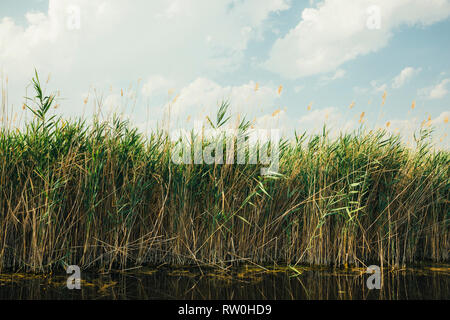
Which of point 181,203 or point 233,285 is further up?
point 181,203

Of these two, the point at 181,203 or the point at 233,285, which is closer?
the point at 233,285

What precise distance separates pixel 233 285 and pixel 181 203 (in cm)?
138

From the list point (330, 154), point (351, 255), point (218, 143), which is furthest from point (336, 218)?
point (218, 143)

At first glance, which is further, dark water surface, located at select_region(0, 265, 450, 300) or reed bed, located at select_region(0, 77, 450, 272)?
reed bed, located at select_region(0, 77, 450, 272)

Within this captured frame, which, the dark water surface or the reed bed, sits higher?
the reed bed

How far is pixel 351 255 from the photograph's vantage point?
504 centimetres

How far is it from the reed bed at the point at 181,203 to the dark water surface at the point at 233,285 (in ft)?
0.99

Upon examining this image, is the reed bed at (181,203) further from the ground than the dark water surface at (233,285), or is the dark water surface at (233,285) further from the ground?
the reed bed at (181,203)

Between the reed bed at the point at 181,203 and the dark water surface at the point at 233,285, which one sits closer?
the dark water surface at the point at 233,285

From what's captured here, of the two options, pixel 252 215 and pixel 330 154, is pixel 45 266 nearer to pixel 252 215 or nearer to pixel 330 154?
pixel 252 215

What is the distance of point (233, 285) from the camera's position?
4.16 m

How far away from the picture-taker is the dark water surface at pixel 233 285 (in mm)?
3820

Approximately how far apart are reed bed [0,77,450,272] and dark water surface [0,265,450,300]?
0.30m

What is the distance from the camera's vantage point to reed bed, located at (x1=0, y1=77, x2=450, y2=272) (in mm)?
4602
